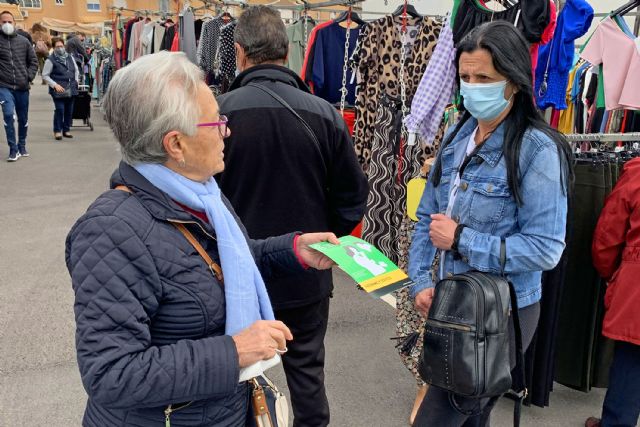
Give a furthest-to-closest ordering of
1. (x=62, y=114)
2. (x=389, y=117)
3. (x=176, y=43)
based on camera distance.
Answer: (x=62, y=114), (x=176, y=43), (x=389, y=117)

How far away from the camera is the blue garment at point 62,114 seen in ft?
33.6

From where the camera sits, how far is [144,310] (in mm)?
1142

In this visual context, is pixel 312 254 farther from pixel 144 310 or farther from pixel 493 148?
pixel 493 148

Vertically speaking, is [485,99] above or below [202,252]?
above

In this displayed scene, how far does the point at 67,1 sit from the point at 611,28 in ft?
169

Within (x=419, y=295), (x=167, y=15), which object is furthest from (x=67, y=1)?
(x=419, y=295)

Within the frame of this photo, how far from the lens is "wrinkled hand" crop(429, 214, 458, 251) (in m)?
1.87

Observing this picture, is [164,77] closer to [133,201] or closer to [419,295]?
[133,201]

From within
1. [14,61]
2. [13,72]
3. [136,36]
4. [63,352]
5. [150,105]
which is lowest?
[63,352]

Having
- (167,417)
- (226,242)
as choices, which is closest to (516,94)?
(226,242)

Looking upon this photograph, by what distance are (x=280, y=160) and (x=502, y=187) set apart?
0.90 m

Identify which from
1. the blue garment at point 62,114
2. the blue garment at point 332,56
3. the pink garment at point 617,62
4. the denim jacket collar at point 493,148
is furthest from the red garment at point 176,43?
the denim jacket collar at point 493,148

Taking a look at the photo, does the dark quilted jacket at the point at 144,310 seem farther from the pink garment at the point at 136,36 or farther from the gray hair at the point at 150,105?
the pink garment at the point at 136,36

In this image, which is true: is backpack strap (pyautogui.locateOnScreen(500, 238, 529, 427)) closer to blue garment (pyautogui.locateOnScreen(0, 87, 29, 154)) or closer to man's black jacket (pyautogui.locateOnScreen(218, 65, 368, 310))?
man's black jacket (pyautogui.locateOnScreen(218, 65, 368, 310))
